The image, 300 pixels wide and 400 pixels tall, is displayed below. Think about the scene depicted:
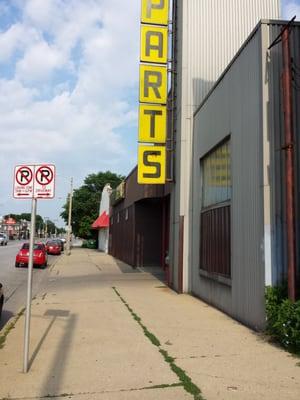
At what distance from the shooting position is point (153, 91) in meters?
16.0

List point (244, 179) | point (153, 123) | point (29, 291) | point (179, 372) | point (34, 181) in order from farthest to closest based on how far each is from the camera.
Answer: point (153, 123) < point (244, 179) < point (34, 181) < point (29, 291) < point (179, 372)

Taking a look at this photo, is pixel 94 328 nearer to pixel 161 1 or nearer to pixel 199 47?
pixel 199 47

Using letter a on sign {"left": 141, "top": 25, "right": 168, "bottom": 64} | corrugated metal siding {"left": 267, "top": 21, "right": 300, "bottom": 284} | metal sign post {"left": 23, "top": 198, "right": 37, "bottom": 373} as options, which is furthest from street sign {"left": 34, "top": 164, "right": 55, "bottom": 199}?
letter a on sign {"left": 141, "top": 25, "right": 168, "bottom": 64}

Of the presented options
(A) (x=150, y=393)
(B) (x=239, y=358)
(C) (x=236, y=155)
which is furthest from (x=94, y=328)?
(C) (x=236, y=155)

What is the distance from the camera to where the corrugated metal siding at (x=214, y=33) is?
1545 centimetres

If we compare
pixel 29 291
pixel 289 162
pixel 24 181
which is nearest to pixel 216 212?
pixel 289 162

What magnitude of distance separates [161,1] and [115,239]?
24.2 meters

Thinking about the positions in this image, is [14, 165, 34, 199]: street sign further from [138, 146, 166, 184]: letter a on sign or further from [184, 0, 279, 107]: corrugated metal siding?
[184, 0, 279, 107]: corrugated metal siding

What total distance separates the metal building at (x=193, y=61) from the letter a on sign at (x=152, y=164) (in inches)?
19.5

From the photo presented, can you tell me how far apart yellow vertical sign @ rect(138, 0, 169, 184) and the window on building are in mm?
2290

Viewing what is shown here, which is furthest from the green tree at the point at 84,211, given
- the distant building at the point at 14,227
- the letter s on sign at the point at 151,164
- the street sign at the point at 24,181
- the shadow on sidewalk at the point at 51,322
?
the distant building at the point at 14,227

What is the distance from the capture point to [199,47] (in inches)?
612

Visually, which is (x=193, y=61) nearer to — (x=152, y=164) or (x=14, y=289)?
(x=152, y=164)

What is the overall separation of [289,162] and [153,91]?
8.55m
